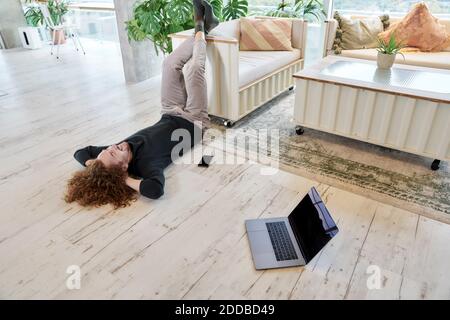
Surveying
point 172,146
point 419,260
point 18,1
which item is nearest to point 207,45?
point 172,146

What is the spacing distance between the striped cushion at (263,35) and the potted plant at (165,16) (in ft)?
1.10

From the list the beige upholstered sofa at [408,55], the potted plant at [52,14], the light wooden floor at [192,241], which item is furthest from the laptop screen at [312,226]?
the potted plant at [52,14]

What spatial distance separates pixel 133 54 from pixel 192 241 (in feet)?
9.32

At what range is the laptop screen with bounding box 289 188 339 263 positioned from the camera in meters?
1.38

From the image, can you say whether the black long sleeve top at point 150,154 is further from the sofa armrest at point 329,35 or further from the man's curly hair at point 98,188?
the sofa armrest at point 329,35

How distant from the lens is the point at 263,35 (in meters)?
3.26

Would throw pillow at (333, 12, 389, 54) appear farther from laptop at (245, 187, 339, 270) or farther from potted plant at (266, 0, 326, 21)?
laptop at (245, 187, 339, 270)

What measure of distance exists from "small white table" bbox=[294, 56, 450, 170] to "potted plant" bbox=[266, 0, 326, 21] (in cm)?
148

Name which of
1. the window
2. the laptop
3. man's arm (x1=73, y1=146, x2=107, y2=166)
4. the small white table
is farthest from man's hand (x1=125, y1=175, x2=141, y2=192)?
the window

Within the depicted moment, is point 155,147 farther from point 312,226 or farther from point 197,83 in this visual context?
point 312,226

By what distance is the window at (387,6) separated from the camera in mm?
3510

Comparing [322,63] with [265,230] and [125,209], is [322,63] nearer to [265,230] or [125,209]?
[265,230]

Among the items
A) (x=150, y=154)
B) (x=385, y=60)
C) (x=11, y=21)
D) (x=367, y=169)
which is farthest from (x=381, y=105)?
(x=11, y=21)

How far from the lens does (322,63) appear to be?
2779mm
